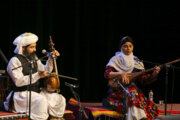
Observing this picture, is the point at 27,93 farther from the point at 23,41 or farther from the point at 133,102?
the point at 133,102

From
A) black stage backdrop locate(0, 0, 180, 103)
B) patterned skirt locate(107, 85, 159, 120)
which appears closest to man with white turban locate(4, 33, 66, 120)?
patterned skirt locate(107, 85, 159, 120)

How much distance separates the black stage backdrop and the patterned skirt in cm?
139

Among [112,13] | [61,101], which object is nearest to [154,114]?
[61,101]

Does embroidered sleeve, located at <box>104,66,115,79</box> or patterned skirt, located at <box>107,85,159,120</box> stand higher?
embroidered sleeve, located at <box>104,66,115,79</box>

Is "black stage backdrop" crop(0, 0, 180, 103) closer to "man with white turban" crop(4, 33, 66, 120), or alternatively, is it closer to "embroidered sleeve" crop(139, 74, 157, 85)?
"embroidered sleeve" crop(139, 74, 157, 85)

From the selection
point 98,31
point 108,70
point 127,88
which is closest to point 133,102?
point 127,88

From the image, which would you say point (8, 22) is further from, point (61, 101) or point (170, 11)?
point (170, 11)

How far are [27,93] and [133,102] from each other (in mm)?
1755

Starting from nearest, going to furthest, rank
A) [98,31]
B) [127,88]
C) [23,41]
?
1. [23,41]
2. [127,88]
3. [98,31]

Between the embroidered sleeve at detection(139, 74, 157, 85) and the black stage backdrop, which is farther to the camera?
the black stage backdrop

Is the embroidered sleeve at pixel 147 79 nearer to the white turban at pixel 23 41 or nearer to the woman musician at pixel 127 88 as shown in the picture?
the woman musician at pixel 127 88

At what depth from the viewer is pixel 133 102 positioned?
17.4 ft

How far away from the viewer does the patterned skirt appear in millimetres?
5332

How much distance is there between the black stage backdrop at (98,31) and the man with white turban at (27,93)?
47.6 inches
